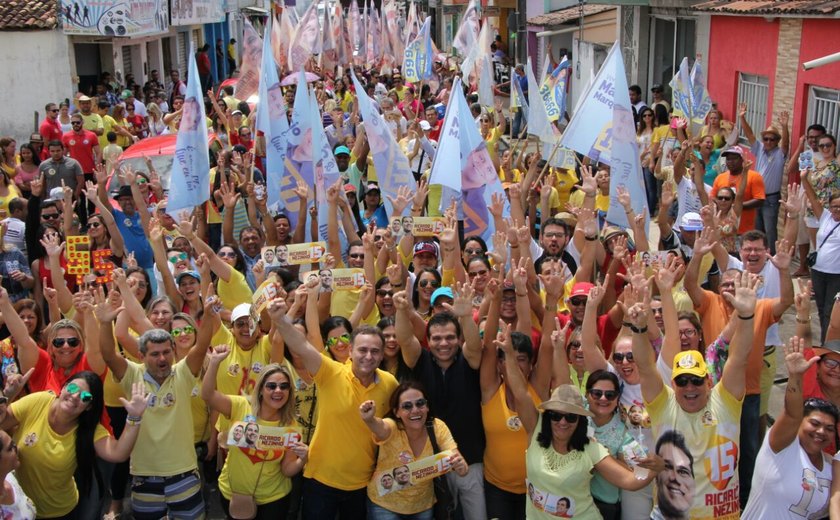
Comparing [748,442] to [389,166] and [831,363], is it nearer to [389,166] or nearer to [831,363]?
[831,363]

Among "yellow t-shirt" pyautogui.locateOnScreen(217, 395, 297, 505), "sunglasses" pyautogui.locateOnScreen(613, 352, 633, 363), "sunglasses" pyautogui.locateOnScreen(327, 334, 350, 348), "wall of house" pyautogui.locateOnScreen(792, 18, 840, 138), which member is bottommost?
"yellow t-shirt" pyautogui.locateOnScreen(217, 395, 297, 505)

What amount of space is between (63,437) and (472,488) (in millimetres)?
2161

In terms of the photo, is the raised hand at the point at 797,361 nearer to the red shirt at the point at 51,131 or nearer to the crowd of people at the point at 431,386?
the crowd of people at the point at 431,386

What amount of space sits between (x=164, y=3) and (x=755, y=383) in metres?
20.4

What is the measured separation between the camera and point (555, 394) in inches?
179

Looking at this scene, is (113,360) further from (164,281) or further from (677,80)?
(677,80)

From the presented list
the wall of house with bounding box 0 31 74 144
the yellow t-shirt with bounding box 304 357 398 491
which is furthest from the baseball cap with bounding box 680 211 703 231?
the wall of house with bounding box 0 31 74 144

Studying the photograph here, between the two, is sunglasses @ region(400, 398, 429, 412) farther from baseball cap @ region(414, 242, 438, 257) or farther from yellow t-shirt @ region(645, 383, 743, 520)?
baseball cap @ region(414, 242, 438, 257)

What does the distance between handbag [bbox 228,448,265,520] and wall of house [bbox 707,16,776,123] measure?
430 inches

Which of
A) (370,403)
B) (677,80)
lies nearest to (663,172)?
(677,80)

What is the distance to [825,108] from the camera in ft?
39.0

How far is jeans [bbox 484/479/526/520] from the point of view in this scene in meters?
5.02

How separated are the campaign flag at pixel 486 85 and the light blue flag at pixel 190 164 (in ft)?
24.7

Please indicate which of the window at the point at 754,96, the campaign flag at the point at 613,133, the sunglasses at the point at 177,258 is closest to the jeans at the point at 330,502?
the sunglasses at the point at 177,258
